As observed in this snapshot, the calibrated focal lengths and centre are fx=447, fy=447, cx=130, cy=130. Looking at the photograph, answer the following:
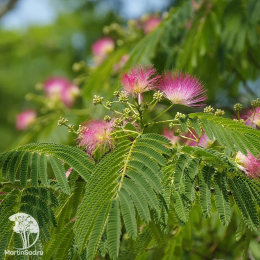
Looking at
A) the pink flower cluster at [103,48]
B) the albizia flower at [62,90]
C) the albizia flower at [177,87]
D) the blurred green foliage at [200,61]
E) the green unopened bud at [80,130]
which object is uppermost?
the pink flower cluster at [103,48]

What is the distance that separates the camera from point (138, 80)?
1623 mm

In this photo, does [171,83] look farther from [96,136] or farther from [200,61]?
[200,61]

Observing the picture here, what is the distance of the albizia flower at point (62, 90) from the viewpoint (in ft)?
13.9

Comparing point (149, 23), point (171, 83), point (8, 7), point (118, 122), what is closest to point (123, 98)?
point (118, 122)

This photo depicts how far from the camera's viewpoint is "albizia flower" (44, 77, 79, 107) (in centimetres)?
425

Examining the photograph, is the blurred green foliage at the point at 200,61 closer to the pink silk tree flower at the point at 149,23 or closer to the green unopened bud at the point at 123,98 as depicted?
the pink silk tree flower at the point at 149,23

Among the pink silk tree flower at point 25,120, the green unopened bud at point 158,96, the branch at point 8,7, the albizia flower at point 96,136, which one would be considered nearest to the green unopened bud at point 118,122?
the albizia flower at point 96,136

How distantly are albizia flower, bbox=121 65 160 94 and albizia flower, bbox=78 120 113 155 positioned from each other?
152 millimetres

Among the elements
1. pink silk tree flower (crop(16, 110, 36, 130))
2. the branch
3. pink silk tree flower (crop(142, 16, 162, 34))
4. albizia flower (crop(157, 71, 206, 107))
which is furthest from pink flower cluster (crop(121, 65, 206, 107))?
the branch

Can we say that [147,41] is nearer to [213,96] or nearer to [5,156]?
[213,96]

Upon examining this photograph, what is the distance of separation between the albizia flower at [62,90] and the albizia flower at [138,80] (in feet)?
8.53

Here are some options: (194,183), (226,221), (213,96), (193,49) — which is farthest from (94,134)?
(213,96)

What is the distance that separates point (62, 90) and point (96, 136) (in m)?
2.77

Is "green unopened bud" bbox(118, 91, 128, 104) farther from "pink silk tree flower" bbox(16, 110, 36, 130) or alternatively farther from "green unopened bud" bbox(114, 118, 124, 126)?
"pink silk tree flower" bbox(16, 110, 36, 130)
